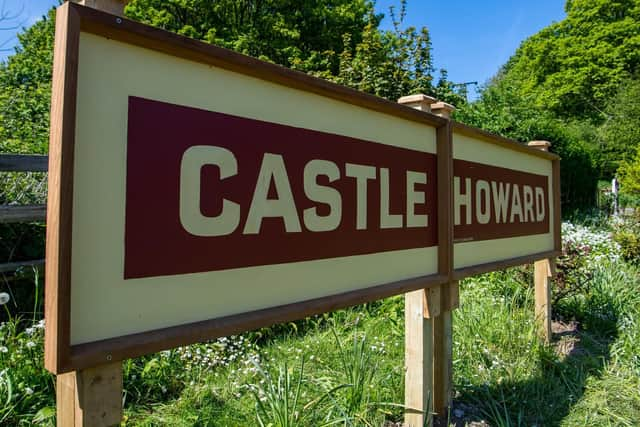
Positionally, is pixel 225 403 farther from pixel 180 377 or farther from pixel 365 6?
pixel 365 6

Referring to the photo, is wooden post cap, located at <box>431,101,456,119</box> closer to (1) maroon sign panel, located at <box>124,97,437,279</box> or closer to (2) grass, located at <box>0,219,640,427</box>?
(1) maroon sign panel, located at <box>124,97,437,279</box>

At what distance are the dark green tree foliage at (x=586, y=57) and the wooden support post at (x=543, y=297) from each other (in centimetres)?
2463

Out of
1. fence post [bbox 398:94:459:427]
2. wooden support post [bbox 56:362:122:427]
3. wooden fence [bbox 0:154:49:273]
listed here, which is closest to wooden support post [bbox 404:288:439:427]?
fence post [bbox 398:94:459:427]

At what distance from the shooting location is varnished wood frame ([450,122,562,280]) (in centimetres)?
257

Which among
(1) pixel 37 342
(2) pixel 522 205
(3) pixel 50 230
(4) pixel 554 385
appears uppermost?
(2) pixel 522 205

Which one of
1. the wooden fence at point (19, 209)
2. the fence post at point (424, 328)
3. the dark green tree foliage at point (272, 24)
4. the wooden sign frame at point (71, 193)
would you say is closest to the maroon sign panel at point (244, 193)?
the wooden sign frame at point (71, 193)

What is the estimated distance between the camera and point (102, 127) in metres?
1.12

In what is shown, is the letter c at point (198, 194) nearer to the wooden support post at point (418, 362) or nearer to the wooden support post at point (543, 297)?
the wooden support post at point (418, 362)

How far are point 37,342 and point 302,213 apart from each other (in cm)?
209

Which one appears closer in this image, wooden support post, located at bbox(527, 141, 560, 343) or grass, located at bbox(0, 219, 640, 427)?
grass, located at bbox(0, 219, 640, 427)

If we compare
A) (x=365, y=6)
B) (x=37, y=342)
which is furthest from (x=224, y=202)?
(x=365, y=6)

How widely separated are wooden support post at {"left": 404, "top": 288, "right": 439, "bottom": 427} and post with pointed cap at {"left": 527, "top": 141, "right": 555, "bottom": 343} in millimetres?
1901

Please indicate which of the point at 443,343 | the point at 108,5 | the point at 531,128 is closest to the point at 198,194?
the point at 108,5

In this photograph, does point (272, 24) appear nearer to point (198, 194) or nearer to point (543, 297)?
point (543, 297)
